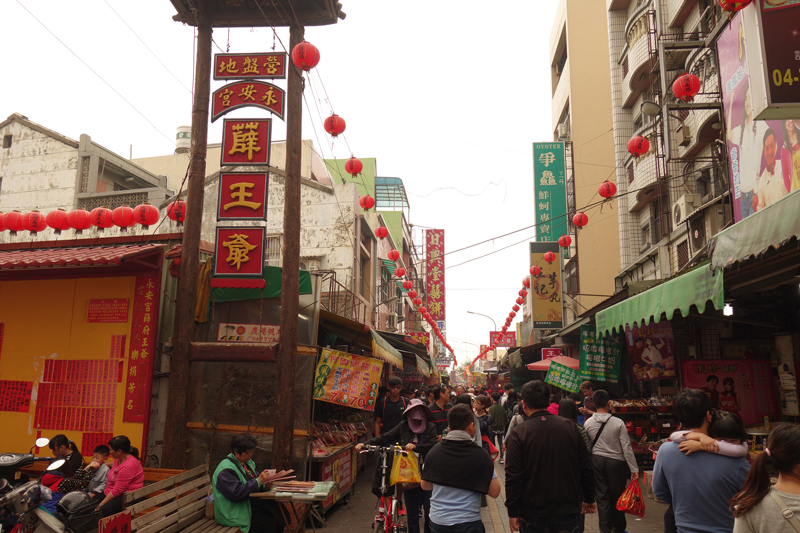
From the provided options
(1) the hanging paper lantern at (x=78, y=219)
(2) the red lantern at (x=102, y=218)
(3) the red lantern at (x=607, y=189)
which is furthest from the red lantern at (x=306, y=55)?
(3) the red lantern at (x=607, y=189)

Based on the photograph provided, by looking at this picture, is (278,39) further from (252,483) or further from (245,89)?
(252,483)

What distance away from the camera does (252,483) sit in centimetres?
571

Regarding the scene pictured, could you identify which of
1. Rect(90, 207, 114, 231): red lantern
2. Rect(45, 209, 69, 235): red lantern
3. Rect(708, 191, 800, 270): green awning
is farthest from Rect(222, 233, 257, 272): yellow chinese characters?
Rect(708, 191, 800, 270): green awning

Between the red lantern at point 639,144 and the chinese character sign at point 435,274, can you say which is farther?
the chinese character sign at point 435,274

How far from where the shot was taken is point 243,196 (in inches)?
352

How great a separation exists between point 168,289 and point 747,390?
1030cm

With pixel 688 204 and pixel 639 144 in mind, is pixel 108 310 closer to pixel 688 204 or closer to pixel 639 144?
pixel 639 144

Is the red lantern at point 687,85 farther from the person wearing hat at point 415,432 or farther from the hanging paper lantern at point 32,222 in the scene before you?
the hanging paper lantern at point 32,222

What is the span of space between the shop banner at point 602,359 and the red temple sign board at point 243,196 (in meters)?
8.20

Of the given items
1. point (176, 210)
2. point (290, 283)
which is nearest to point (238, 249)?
point (290, 283)

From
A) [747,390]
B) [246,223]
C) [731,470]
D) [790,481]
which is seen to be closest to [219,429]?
[246,223]

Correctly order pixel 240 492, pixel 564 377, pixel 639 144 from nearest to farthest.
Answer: pixel 240 492 < pixel 639 144 < pixel 564 377

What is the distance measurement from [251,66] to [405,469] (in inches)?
272

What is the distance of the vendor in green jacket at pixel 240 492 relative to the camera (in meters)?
5.68
